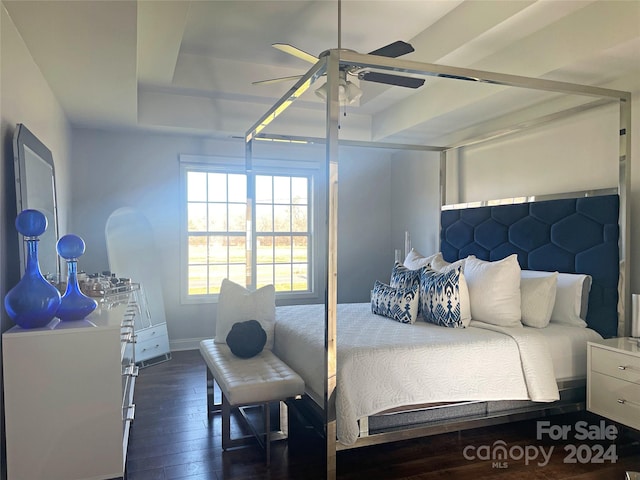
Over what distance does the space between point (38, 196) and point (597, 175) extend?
153 inches

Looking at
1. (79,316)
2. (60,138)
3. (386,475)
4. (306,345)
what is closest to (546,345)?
(386,475)

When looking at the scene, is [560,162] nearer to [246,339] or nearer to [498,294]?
[498,294]

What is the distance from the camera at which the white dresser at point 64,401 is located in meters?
2.13

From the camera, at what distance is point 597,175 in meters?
3.43

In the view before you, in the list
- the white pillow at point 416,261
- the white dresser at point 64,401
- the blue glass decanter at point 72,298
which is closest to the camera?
the white dresser at point 64,401

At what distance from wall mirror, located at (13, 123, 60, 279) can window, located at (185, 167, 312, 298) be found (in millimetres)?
2236

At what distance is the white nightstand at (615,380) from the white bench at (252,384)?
184cm

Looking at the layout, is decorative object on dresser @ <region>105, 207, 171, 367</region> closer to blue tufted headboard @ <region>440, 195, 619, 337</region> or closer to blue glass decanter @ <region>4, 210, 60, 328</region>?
blue glass decanter @ <region>4, 210, 60, 328</region>

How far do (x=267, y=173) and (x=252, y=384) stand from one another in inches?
147

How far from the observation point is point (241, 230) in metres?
5.87

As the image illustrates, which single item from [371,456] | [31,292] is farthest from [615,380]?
[31,292]

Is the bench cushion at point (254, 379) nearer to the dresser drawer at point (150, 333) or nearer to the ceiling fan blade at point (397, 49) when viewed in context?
the dresser drawer at point (150, 333)

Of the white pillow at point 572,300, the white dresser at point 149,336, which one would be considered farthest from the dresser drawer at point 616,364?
the white dresser at point 149,336

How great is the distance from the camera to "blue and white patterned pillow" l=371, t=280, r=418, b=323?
338cm
